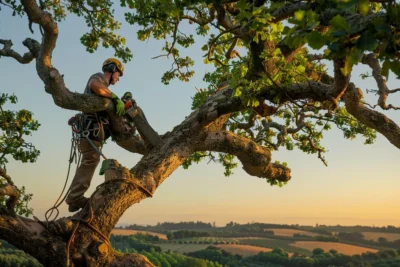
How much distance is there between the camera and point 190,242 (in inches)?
3428

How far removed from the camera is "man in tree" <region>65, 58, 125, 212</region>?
8422 millimetres

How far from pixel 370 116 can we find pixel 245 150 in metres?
2.69

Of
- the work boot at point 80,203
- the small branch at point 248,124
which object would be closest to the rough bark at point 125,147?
the work boot at point 80,203

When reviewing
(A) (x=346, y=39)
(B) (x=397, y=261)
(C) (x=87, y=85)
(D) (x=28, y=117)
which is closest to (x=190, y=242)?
(B) (x=397, y=261)

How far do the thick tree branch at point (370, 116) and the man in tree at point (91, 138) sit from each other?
15.2 feet

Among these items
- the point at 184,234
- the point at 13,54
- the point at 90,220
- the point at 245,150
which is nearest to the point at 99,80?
the point at 90,220

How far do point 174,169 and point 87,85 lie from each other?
2.43 meters

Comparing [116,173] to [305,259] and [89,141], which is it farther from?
[305,259]

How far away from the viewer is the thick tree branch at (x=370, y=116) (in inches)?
346

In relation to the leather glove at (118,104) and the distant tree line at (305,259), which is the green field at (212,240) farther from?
the leather glove at (118,104)

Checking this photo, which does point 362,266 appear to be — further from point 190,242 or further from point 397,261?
point 190,242

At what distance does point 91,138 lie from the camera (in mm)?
8609

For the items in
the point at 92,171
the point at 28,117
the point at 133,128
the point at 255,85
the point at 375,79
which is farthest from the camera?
the point at 28,117

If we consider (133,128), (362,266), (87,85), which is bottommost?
(362,266)
